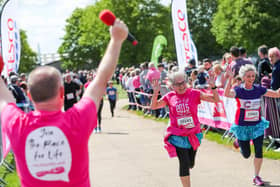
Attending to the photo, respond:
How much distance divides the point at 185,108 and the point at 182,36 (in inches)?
332

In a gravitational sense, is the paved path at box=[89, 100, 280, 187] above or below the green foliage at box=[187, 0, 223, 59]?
below

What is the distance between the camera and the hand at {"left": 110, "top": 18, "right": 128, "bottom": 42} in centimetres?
253

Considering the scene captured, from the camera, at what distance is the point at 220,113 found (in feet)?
37.9

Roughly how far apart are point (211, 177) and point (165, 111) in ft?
29.4

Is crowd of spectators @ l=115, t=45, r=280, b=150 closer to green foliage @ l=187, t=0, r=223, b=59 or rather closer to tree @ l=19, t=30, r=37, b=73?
green foliage @ l=187, t=0, r=223, b=59

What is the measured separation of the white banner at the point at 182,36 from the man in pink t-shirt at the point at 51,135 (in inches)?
454

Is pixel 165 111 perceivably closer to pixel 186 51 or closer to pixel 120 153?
pixel 186 51

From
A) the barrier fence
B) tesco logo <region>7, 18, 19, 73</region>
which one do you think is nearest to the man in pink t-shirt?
the barrier fence

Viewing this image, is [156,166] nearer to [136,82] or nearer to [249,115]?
[249,115]

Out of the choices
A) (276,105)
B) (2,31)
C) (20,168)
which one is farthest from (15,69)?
(20,168)

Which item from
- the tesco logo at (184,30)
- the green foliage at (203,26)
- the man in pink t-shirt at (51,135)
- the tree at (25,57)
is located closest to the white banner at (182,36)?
the tesco logo at (184,30)

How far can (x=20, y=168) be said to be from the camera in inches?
101

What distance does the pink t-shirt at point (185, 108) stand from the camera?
6176mm

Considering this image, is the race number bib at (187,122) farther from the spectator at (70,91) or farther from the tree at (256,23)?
the tree at (256,23)
